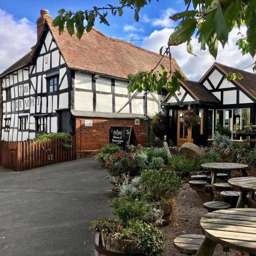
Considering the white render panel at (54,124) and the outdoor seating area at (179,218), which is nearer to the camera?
the outdoor seating area at (179,218)

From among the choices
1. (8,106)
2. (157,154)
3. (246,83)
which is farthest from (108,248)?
(8,106)

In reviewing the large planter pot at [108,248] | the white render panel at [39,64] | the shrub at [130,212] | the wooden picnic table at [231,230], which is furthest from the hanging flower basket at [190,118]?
the wooden picnic table at [231,230]

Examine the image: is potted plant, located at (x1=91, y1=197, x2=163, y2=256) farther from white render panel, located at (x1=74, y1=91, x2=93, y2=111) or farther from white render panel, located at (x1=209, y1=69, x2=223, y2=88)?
white render panel, located at (x1=209, y1=69, x2=223, y2=88)

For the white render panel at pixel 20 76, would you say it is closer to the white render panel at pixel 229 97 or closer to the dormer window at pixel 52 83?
the dormer window at pixel 52 83

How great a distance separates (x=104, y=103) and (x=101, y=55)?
343 cm

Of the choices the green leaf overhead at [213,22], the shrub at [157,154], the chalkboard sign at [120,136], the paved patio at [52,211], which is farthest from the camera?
the chalkboard sign at [120,136]

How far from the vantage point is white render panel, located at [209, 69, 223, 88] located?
21.2m

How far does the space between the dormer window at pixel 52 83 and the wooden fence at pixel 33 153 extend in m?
3.68

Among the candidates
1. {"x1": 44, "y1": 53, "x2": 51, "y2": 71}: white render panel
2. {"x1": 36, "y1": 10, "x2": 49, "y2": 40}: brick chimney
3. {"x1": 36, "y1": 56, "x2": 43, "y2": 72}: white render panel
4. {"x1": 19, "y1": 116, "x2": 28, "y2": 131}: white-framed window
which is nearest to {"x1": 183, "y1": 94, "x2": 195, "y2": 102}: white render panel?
{"x1": 44, "y1": 53, "x2": 51, "y2": 71}: white render panel

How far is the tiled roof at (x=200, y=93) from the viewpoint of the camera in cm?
2007

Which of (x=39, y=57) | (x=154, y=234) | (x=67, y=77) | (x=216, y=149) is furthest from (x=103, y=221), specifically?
(x=39, y=57)

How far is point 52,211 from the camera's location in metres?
8.13

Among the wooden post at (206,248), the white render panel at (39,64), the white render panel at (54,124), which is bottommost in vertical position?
the wooden post at (206,248)

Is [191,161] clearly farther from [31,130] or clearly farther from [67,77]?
[31,130]
